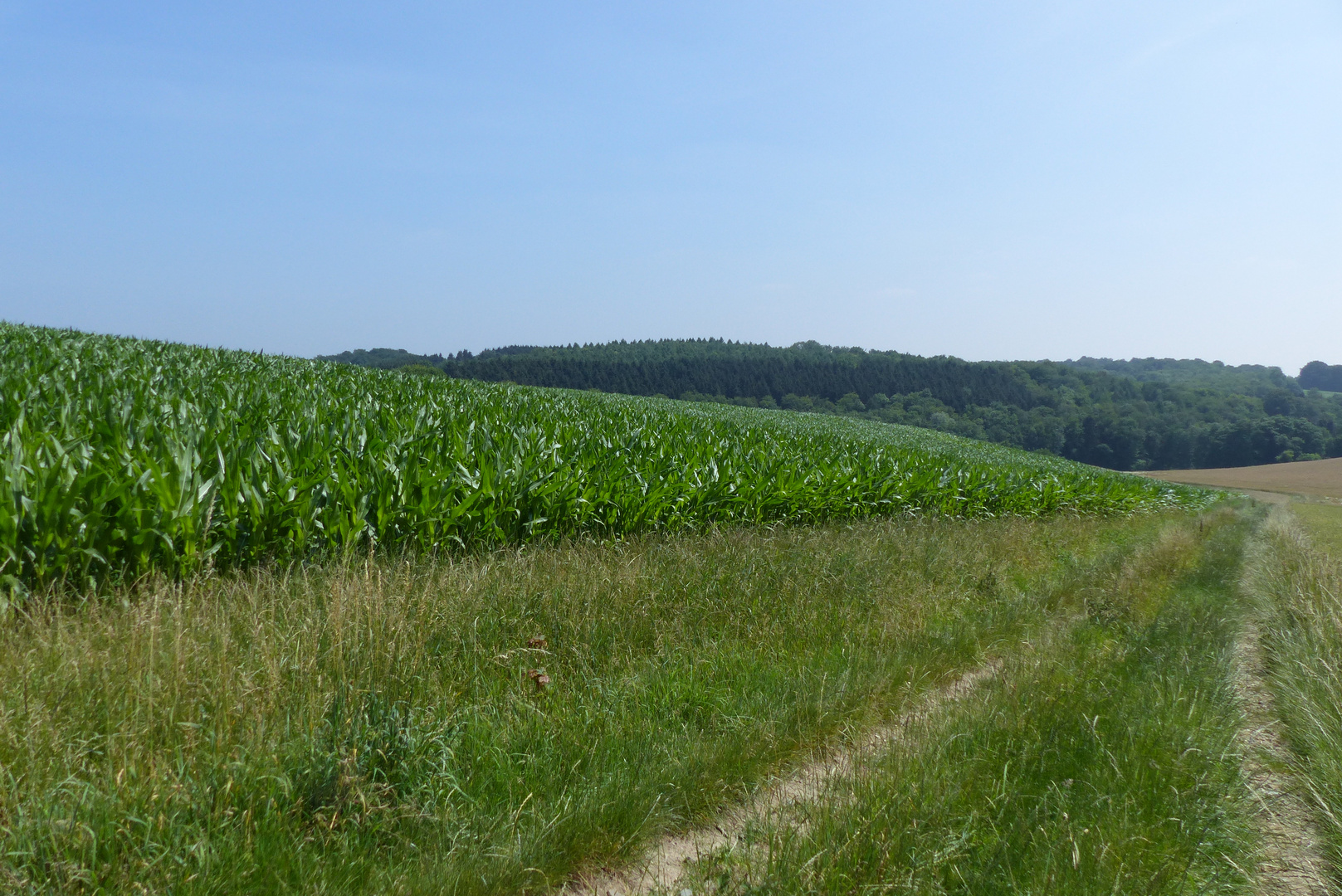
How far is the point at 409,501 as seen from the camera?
22.8 feet

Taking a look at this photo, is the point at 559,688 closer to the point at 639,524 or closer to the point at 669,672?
the point at 669,672

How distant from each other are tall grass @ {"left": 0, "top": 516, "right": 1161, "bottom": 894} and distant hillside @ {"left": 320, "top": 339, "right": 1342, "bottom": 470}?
79.3 m

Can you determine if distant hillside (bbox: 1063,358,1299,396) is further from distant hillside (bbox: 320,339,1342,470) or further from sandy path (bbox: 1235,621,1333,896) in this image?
sandy path (bbox: 1235,621,1333,896)

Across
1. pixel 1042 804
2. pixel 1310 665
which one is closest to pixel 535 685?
pixel 1042 804

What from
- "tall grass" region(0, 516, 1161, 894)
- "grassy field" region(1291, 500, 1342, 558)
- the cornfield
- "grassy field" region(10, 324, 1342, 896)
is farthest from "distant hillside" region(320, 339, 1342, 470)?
"tall grass" region(0, 516, 1161, 894)

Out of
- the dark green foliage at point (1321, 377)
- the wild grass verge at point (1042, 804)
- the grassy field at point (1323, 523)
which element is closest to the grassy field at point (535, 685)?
the wild grass verge at point (1042, 804)

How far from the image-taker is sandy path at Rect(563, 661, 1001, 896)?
2941 mm

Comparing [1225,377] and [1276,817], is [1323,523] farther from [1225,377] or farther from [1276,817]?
[1225,377]

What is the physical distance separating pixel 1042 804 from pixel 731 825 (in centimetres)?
160

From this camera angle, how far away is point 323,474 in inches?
251

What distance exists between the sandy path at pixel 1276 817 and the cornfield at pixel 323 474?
20.4 feet

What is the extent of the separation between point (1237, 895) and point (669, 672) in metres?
3.03

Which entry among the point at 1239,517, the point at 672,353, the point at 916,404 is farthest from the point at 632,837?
the point at 672,353

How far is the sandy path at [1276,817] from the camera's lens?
3.24 meters
